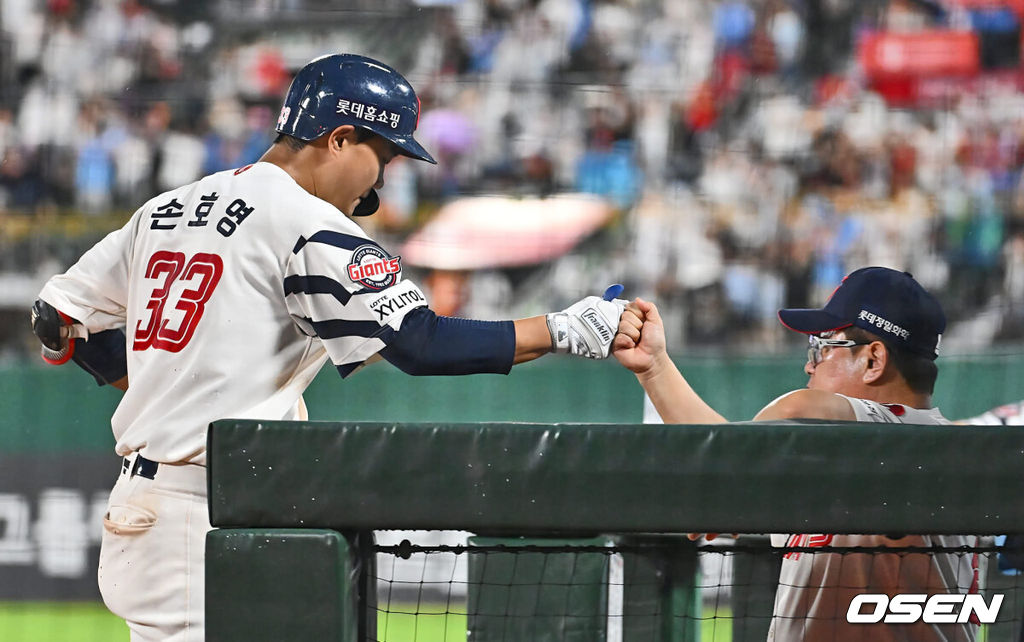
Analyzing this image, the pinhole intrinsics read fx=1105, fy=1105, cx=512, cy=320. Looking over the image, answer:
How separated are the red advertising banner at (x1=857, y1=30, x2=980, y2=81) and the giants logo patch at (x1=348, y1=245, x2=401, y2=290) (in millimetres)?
4891

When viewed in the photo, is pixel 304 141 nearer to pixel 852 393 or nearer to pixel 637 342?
pixel 637 342

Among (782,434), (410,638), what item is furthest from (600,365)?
(782,434)

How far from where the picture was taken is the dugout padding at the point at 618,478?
5.54 ft

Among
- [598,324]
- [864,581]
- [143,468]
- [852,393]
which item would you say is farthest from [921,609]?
[143,468]

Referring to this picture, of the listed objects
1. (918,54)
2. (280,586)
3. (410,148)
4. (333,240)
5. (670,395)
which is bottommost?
(280,586)

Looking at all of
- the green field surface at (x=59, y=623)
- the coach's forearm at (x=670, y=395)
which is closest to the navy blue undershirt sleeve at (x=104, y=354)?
the coach's forearm at (x=670, y=395)

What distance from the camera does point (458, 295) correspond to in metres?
5.86

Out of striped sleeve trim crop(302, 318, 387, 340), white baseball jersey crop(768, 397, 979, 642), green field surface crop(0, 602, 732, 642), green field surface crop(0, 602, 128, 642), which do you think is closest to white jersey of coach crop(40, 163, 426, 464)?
striped sleeve trim crop(302, 318, 387, 340)

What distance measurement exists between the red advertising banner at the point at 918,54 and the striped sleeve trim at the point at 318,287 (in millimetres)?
4971

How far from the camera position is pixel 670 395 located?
259 centimetres

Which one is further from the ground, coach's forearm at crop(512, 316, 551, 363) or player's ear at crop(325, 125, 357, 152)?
player's ear at crop(325, 125, 357, 152)

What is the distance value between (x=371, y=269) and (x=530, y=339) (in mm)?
357

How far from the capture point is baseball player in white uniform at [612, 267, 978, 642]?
226 cm

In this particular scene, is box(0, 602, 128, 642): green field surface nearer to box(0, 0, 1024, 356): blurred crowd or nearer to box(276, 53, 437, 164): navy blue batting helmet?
box(0, 0, 1024, 356): blurred crowd
